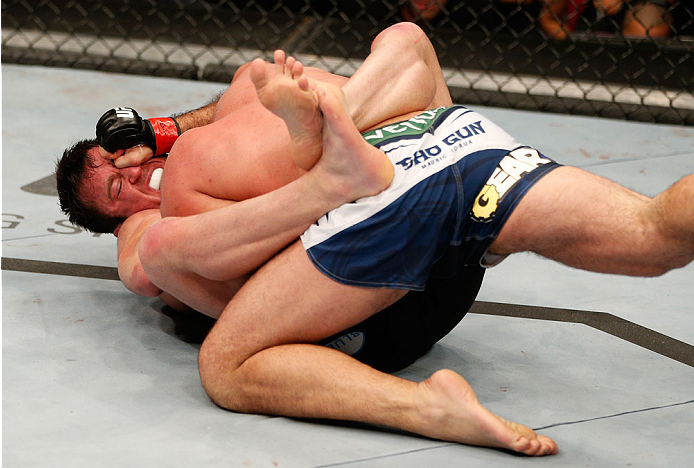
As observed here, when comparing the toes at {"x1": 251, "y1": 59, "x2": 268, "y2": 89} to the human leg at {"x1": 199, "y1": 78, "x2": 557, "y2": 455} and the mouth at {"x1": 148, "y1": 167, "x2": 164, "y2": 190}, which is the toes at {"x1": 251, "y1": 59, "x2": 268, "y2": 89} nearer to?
the human leg at {"x1": 199, "y1": 78, "x2": 557, "y2": 455}

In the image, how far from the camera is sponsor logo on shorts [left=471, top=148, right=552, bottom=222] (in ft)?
4.48

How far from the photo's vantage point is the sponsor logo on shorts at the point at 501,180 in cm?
137

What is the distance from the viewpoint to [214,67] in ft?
12.6

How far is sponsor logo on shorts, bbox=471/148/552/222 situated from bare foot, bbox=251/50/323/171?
0.93 ft

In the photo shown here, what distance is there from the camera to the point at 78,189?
1899 millimetres

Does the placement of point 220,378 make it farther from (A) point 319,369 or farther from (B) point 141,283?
(B) point 141,283

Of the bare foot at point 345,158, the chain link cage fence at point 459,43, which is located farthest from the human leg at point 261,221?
the chain link cage fence at point 459,43

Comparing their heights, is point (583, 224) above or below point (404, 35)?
below

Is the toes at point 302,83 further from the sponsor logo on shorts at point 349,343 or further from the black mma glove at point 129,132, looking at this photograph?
the black mma glove at point 129,132

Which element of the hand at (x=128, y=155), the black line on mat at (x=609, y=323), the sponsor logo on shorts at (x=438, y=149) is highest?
the sponsor logo on shorts at (x=438, y=149)

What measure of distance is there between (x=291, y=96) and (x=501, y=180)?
0.38 metres

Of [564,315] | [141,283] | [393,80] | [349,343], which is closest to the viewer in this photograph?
[349,343]

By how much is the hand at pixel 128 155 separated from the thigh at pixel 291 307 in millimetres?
638

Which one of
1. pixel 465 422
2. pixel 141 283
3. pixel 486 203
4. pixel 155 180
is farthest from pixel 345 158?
pixel 155 180
